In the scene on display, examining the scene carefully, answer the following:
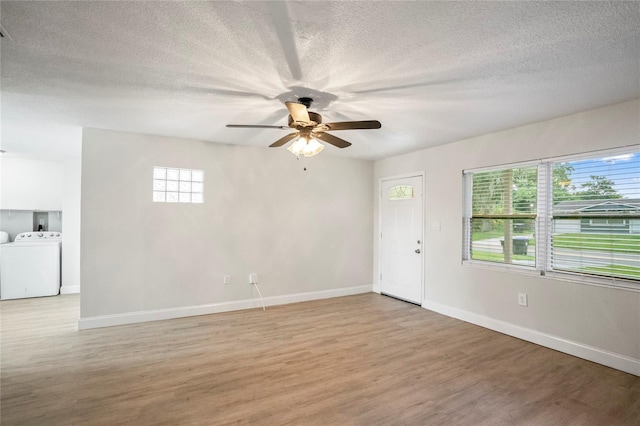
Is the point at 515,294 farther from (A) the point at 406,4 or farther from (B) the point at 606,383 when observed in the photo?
(A) the point at 406,4

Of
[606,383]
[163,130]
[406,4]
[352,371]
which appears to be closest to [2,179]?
[163,130]

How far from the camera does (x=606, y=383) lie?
2.54 m

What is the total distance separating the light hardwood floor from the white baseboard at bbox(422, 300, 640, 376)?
115 mm

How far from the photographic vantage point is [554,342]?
3.20 m

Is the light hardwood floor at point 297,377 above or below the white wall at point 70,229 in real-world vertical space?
below

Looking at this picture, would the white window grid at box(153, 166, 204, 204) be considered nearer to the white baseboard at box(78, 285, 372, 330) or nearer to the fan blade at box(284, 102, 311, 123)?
the white baseboard at box(78, 285, 372, 330)

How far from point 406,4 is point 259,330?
3586 millimetres

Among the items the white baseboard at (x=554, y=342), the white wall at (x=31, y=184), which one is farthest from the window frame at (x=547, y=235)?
the white wall at (x=31, y=184)

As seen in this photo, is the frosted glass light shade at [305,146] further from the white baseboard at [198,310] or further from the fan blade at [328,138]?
the white baseboard at [198,310]

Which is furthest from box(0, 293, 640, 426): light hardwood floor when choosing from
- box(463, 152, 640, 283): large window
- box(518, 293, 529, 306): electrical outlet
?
box(463, 152, 640, 283): large window

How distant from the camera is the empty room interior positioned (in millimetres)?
1890

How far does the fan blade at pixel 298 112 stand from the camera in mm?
2276

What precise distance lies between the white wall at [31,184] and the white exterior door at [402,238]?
6.38 metres

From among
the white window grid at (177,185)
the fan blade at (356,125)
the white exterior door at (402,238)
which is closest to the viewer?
the fan blade at (356,125)
